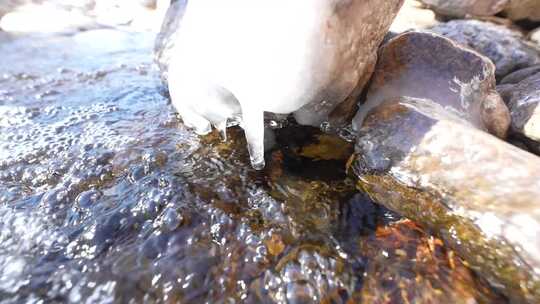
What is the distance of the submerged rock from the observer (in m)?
2.10

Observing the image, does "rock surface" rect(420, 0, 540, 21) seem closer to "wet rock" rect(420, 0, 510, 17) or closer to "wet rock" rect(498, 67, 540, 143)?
"wet rock" rect(420, 0, 510, 17)

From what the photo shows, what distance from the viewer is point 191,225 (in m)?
2.16

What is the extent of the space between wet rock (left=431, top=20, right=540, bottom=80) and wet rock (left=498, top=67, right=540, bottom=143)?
717 millimetres

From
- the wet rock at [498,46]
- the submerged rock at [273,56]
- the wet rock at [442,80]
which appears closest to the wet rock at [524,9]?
the wet rock at [498,46]

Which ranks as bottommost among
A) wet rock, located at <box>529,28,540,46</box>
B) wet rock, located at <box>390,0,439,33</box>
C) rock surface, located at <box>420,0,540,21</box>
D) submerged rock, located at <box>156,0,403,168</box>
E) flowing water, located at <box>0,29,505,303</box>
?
flowing water, located at <box>0,29,505,303</box>

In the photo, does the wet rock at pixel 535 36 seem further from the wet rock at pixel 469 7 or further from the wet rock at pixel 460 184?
the wet rock at pixel 460 184

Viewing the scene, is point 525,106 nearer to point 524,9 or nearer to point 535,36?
point 535,36

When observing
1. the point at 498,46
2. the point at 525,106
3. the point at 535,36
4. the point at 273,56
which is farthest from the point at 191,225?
the point at 535,36

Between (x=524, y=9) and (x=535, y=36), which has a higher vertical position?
(x=524, y=9)

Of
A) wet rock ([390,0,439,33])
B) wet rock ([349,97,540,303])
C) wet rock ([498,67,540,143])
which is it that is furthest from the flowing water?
wet rock ([390,0,439,33])

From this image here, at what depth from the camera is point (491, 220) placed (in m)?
1.82

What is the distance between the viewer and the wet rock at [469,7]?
18.6ft

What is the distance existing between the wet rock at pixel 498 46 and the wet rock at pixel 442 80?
1.27m

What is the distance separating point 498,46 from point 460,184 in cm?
280
